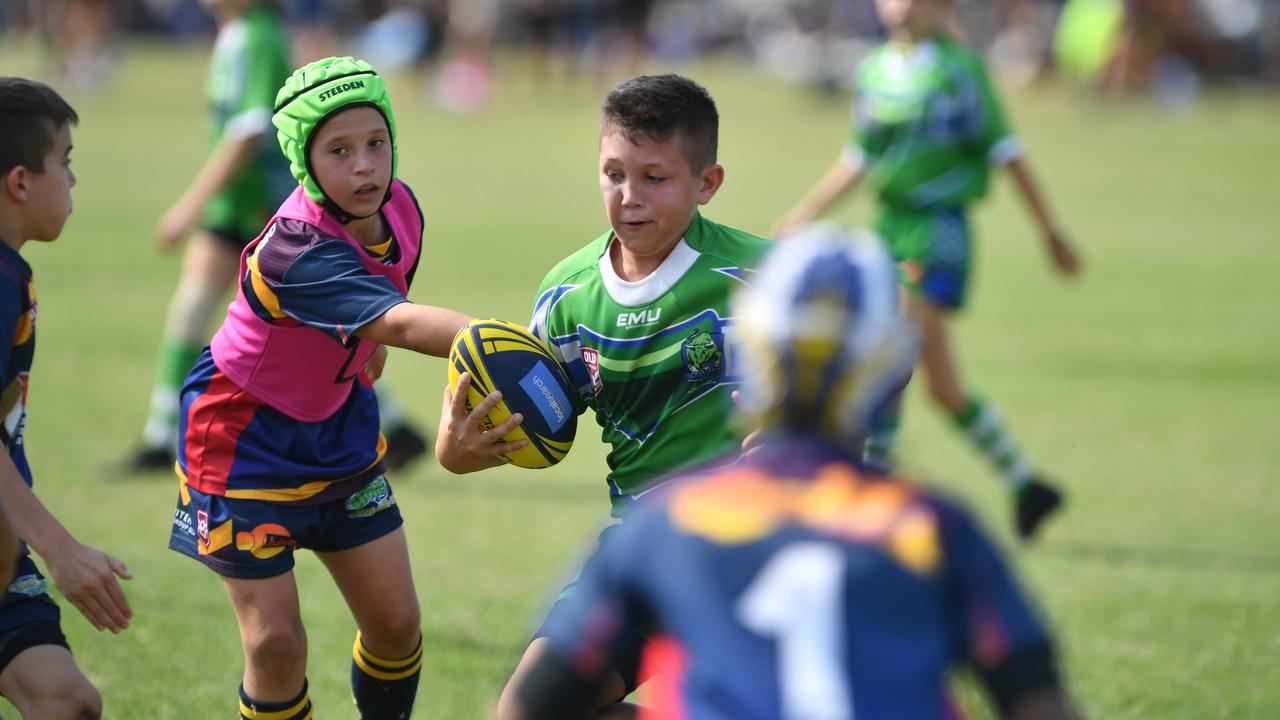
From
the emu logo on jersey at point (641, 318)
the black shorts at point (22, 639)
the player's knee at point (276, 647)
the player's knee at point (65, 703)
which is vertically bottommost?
the player's knee at point (276, 647)

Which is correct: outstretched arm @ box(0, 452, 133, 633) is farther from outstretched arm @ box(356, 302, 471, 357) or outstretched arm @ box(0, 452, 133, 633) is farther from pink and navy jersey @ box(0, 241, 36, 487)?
outstretched arm @ box(356, 302, 471, 357)

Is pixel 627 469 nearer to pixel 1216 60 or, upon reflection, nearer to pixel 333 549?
pixel 333 549

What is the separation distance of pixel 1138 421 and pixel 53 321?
8369 millimetres

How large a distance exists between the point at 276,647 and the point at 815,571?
218 cm

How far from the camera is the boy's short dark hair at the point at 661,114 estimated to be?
3840mm

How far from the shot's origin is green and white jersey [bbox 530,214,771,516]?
389 centimetres

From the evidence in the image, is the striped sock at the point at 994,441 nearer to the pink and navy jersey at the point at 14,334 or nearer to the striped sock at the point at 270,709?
the striped sock at the point at 270,709

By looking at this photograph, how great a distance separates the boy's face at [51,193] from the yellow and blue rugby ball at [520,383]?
3.61ft

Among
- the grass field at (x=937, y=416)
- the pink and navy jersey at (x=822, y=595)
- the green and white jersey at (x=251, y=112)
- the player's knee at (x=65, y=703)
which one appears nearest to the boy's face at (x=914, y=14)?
the grass field at (x=937, y=416)

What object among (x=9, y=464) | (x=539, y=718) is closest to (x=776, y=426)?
(x=539, y=718)

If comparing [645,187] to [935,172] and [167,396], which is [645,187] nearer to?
[935,172]

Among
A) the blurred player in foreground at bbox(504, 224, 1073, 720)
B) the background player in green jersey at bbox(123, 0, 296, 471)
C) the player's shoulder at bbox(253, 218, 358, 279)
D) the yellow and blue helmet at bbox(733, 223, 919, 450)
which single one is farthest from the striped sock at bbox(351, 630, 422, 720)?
the background player in green jersey at bbox(123, 0, 296, 471)

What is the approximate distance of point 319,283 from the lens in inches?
150

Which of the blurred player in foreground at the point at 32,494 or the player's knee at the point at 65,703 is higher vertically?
the blurred player in foreground at the point at 32,494
